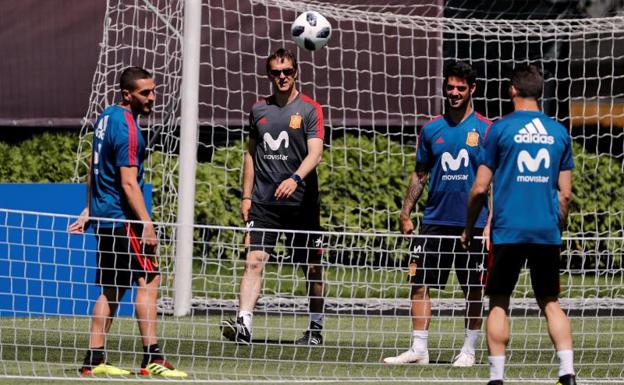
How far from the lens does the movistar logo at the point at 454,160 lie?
32.7 feet

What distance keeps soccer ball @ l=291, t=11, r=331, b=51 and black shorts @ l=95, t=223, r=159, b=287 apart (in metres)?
3.48

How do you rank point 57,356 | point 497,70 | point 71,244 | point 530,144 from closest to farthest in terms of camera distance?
point 530,144, point 57,356, point 71,244, point 497,70

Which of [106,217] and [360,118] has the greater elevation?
[360,118]

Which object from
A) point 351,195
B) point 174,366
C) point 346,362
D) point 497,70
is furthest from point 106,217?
point 497,70

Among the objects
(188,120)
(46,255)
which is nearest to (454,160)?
(188,120)

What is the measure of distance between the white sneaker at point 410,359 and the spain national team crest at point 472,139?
57.8 inches

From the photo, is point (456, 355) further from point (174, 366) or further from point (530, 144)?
point (530, 144)

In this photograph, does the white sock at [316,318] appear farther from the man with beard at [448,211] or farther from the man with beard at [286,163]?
the man with beard at [448,211]

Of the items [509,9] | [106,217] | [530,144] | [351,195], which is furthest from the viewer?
[509,9]

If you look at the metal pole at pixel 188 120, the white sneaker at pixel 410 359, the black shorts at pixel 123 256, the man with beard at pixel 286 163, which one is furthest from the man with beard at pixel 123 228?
the metal pole at pixel 188 120

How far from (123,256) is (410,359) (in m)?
2.12

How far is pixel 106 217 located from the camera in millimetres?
9109

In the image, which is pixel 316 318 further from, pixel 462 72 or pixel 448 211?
pixel 462 72

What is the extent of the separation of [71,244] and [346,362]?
12.5ft
